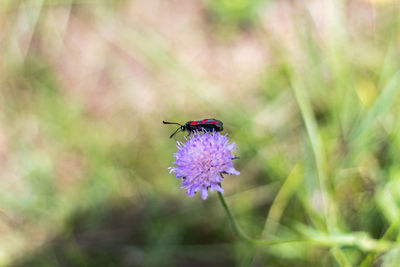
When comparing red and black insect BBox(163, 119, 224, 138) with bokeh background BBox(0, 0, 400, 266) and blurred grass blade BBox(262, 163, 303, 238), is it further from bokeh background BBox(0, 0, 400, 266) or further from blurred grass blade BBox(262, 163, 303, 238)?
blurred grass blade BBox(262, 163, 303, 238)

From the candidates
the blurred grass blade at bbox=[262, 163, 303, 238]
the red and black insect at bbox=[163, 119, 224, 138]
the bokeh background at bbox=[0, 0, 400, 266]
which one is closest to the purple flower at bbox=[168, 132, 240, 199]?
the red and black insect at bbox=[163, 119, 224, 138]

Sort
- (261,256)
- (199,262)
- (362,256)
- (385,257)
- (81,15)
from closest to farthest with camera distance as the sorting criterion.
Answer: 1. (385,257)
2. (362,256)
3. (261,256)
4. (199,262)
5. (81,15)

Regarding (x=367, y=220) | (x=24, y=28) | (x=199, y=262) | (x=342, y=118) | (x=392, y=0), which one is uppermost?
(x=24, y=28)

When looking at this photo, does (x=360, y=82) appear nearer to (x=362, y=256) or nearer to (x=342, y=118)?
(x=342, y=118)

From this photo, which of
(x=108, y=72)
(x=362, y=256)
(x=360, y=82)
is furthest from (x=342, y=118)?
(x=108, y=72)

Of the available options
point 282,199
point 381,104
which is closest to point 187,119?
point 282,199

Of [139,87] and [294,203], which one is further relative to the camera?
[139,87]
